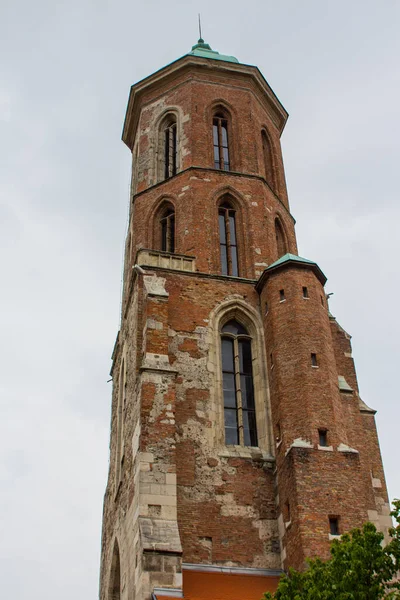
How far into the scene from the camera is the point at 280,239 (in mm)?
28078

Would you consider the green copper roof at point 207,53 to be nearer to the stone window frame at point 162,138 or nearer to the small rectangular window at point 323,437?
the stone window frame at point 162,138

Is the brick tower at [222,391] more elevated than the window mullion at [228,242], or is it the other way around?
the window mullion at [228,242]

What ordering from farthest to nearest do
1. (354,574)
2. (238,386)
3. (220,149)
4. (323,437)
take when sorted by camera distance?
(220,149)
(238,386)
(323,437)
(354,574)

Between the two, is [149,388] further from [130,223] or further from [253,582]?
[130,223]

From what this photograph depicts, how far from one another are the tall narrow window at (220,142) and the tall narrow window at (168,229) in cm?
225

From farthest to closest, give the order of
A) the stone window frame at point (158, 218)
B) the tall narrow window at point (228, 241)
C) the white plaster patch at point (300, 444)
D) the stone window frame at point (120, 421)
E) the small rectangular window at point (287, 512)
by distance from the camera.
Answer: the stone window frame at point (158, 218) → the tall narrow window at point (228, 241) → the stone window frame at point (120, 421) → the white plaster patch at point (300, 444) → the small rectangular window at point (287, 512)

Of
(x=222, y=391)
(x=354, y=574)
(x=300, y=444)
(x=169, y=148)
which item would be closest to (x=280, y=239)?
(x=169, y=148)

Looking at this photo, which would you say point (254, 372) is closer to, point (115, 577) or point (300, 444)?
point (300, 444)

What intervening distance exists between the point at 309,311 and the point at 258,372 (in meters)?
2.13

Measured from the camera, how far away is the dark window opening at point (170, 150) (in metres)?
→ 29.1

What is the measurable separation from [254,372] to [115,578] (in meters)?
6.58

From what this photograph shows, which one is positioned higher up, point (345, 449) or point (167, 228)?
point (167, 228)

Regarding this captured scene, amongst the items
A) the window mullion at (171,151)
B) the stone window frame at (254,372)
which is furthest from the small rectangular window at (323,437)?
the window mullion at (171,151)

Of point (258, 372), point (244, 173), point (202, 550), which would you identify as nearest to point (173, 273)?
point (258, 372)
